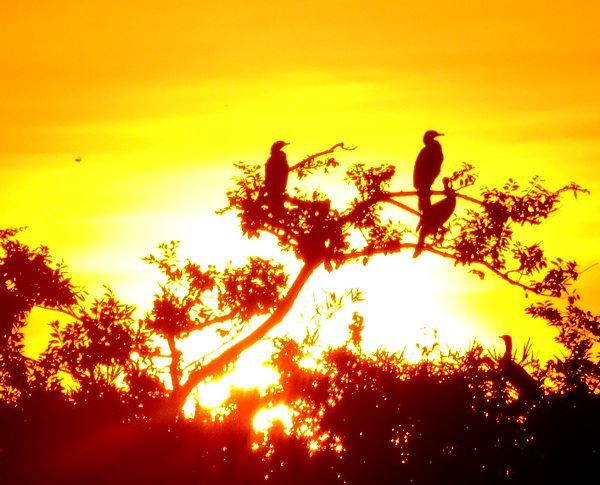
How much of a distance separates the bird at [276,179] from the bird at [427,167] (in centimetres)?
260

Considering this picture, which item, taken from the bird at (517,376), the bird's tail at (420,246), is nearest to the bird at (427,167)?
the bird's tail at (420,246)

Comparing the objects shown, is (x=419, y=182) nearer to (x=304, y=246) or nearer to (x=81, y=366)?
(x=304, y=246)

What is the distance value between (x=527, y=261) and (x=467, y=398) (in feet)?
12.7

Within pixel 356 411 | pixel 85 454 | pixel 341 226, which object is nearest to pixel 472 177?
pixel 341 226


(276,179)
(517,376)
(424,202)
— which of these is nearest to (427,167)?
(424,202)

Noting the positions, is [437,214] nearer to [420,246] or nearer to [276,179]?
[420,246]

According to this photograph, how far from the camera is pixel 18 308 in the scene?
23.2 m

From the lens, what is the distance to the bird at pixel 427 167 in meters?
19.3

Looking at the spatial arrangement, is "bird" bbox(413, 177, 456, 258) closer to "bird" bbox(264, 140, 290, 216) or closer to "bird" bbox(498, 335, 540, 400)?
"bird" bbox(264, 140, 290, 216)

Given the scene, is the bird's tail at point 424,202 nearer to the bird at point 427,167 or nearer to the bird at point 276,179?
the bird at point 427,167

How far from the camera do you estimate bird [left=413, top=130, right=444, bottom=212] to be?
19297 mm

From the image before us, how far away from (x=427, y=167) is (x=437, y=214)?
148cm

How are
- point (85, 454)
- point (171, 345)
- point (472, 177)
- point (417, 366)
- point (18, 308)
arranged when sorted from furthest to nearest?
1. point (18, 308)
2. point (171, 345)
3. point (472, 177)
4. point (417, 366)
5. point (85, 454)

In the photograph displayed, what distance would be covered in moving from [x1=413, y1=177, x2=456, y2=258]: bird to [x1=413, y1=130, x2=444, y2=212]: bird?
26 cm
